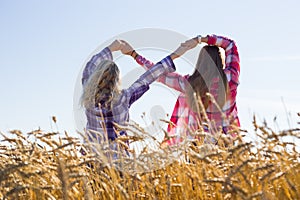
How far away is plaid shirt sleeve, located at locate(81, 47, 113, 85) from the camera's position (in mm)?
3844

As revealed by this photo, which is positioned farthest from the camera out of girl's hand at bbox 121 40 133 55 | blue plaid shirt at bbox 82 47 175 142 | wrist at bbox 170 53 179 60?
girl's hand at bbox 121 40 133 55

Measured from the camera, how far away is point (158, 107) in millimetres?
3619

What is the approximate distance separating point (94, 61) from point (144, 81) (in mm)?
535

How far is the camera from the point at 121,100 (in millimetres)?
3699

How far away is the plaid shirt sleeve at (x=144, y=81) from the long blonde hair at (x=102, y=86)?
17 centimetres

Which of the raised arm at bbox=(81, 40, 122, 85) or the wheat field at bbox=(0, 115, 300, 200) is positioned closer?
the wheat field at bbox=(0, 115, 300, 200)

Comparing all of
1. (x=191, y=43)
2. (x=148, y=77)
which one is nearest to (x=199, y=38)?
(x=191, y=43)

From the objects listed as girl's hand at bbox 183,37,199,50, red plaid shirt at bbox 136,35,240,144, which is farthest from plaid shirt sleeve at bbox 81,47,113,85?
girl's hand at bbox 183,37,199,50

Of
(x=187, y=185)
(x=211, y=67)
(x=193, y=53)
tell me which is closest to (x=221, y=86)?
(x=211, y=67)

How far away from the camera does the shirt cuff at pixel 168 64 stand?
3876 mm

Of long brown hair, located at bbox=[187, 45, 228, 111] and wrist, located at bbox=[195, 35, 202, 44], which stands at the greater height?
wrist, located at bbox=[195, 35, 202, 44]

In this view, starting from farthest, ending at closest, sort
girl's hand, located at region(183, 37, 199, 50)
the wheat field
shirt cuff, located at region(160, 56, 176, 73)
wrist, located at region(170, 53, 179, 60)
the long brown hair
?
girl's hand, located at region(183, 37, 199, 50)
wrist, located at region(170, 53, 179, 60)
shirt cuff, located at region(160, 56, 176, 73)
the long brown hair
the wheat field

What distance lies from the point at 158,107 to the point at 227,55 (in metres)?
0.88

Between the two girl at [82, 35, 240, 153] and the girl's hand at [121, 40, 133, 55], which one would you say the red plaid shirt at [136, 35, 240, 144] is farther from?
the girl's hand at [121, 40, 133, 55]
